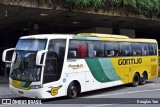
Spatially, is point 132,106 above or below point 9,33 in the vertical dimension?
below

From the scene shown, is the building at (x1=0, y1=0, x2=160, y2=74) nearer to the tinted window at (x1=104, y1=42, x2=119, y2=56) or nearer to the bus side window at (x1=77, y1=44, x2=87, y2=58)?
the tinted window at (x1=104, y1=42, x2=119, y2=56)

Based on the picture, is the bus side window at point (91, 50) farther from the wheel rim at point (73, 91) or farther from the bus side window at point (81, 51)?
the wheel rim at point (73, 91)

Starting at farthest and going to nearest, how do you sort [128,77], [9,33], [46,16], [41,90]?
[9,33] < [46,16] < [128,77] < [41,90]

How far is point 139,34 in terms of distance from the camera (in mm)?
44312

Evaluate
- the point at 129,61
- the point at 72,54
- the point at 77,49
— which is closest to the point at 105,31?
the point at 129,61

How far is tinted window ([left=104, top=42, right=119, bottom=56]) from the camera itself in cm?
1856

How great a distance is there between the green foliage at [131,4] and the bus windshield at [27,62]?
6.60 meters

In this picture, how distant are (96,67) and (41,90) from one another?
159 inches

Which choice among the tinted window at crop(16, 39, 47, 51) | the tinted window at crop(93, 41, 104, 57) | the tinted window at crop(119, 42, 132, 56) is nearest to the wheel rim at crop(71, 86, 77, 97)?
the tinted window at crop(93, 41, 104, 57)

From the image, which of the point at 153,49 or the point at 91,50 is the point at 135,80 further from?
the point at 91,50

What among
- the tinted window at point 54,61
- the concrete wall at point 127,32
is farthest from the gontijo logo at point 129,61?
the concrete wall at point 127,32

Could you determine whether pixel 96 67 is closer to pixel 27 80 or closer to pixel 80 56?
pixel 80 56

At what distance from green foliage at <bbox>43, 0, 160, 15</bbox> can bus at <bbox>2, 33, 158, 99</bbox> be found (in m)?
4.23

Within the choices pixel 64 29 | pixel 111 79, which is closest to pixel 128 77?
pixel 111 79
